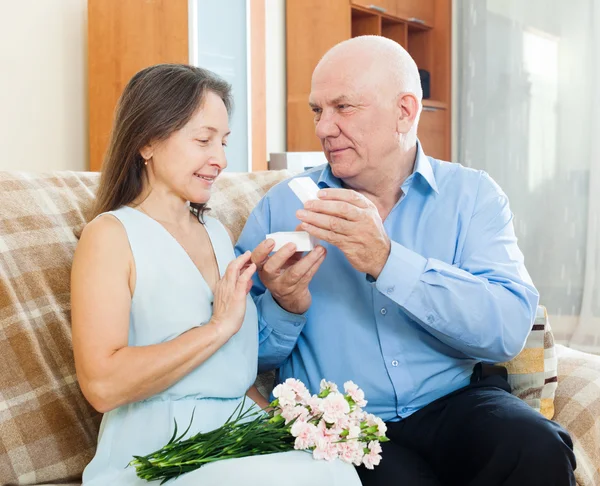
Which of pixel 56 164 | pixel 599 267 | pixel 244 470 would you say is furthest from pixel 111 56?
Answer: pixel 599 267

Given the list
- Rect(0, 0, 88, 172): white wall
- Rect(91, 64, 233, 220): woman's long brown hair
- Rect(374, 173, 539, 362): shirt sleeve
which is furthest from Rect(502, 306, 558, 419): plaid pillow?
Rect(0, 0, 88, 172): white wall

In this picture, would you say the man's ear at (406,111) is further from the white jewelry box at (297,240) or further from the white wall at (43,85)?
the white wall at (43,85)

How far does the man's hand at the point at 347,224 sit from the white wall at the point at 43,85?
2297 millimetres

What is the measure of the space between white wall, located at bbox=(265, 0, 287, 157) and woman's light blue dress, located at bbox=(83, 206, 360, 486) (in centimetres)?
324

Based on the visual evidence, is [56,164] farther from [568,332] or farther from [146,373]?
[568,332]

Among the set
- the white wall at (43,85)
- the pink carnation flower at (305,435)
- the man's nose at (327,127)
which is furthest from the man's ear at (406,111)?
the white wall at (43,85)

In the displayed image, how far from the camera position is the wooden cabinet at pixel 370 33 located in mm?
4703

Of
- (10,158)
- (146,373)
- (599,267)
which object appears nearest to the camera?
(146,373)

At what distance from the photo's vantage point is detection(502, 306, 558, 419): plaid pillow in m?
1.81

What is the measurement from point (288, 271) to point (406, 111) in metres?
0.58

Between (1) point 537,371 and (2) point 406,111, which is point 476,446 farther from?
(2) point 406,111

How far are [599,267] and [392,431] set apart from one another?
3.66 metres

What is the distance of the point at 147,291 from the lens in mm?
1415

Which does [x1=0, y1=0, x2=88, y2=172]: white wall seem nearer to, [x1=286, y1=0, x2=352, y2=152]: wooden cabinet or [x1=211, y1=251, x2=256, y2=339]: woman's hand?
[x1=286, y1=0, x2=352, y2=152]: wooden cabinet
